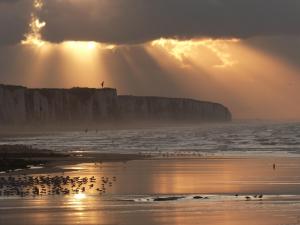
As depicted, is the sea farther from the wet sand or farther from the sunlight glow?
the sunlight glow

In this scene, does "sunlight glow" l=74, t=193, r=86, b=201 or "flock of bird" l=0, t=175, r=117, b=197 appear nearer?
"sunlight glow" l=74, t=193, r=86, b=201

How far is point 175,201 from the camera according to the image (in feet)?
87.1

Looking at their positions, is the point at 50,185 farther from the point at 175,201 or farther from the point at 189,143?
the point at 189,143

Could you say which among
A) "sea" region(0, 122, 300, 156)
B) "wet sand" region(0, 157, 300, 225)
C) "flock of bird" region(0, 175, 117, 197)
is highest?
"sea" region(0, 122, 300, 156)

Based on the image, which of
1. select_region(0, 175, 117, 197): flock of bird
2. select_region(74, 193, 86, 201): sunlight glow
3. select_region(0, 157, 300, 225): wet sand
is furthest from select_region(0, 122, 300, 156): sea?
select_region(74, 193, 86, 201): sunlight glow

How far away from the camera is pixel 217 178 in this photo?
3572 centimetres

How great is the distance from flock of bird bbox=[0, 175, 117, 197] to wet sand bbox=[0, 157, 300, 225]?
37 cm

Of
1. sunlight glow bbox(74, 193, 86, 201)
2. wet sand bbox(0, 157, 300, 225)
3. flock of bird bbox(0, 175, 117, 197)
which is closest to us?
wet sand bbox(0, 157, 300, 225)

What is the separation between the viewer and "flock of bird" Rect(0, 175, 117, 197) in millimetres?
29125

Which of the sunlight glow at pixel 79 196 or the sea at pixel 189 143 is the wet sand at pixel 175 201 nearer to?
the sunlight glow at pixel 79 196

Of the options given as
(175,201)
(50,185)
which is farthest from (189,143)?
(175,201)

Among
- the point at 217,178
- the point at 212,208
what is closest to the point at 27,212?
the point at 212,208

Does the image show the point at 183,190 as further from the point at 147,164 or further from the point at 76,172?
the point at 147,164

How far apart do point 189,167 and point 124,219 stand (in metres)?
21.2
